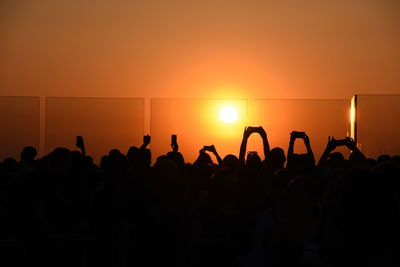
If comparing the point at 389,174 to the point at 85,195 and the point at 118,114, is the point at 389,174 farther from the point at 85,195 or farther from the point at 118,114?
the point at 118,114

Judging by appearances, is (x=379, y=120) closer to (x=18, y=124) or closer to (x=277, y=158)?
(x=277, y=158)

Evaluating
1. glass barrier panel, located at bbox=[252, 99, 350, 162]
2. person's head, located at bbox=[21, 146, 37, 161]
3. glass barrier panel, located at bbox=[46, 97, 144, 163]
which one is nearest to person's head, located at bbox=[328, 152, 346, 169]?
glass barrier panel, located at bbox=[252, 99, 350, 162]

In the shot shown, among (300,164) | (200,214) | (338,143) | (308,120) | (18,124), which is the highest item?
(308,120)

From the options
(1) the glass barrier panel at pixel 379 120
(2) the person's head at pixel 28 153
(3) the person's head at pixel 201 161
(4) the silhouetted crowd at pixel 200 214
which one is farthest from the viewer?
(1) the glass barrier panel at pixel 379 120

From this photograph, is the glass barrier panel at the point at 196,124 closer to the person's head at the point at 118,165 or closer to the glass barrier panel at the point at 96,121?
the glass barrier panel at the point at 96,121

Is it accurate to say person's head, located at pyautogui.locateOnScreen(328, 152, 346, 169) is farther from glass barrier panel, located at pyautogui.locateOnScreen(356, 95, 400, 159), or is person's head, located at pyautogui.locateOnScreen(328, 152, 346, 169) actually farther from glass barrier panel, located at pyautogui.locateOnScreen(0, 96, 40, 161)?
glass barrier panel, located at pyautogui.locateOnScreen(0, 96, 40, 161)

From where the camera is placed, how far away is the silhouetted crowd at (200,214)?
304cm

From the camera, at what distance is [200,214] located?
15.2 ft

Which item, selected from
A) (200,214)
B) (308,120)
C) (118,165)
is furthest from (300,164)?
(308,120)

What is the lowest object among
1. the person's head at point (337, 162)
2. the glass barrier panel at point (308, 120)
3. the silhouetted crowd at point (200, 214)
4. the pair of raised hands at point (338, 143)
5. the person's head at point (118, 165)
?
the silhouetted crowd at point (200, 214)

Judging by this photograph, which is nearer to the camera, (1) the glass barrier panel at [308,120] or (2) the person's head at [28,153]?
(2) the person's head at [28,153]

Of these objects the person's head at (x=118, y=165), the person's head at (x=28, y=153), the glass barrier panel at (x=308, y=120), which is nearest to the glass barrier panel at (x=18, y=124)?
the person's head at (x=28, y=153)

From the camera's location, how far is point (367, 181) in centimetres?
300

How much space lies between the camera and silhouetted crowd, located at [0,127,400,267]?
304 centimetres
